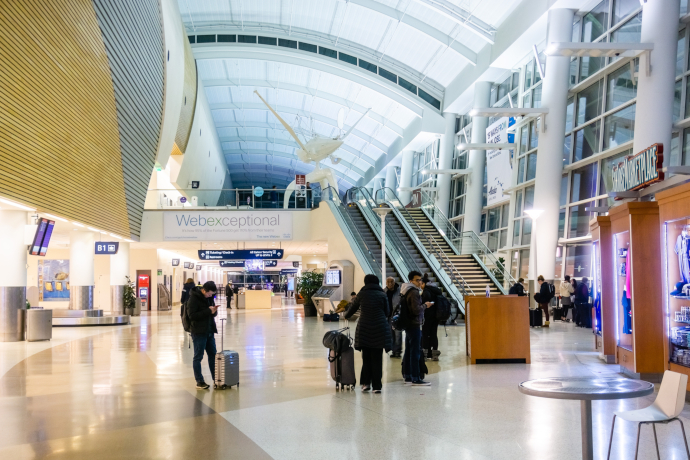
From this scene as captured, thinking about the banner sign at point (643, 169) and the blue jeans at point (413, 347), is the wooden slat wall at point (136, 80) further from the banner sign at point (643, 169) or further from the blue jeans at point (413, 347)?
the banner sign at point (643, 169)

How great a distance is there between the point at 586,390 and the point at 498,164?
24041 mm

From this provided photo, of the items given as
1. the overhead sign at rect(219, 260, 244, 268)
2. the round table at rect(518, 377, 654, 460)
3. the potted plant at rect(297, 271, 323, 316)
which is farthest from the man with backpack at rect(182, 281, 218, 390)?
the overhead sign at rect(219, 260, 244, 268)

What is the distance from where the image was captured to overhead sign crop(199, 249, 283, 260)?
27.4 m

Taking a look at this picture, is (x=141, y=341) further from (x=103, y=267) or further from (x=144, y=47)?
(x=103, y=267)

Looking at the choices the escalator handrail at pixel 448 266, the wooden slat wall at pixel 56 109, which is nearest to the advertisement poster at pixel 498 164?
the escalator handrail at pixel 448 266

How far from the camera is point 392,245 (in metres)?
21.3

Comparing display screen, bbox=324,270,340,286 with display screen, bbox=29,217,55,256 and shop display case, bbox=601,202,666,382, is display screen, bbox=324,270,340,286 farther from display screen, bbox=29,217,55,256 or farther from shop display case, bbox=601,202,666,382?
shop display case, bbox=601,202,666,382

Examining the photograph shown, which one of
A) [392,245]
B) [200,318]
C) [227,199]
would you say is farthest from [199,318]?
[227,199]

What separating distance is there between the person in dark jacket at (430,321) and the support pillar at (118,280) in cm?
1695

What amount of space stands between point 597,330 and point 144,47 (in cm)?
1636

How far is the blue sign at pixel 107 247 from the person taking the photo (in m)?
22.7

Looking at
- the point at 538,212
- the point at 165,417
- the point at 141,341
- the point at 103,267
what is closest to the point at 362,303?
the point at 165,417

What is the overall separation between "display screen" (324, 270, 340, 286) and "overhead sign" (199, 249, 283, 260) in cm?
517

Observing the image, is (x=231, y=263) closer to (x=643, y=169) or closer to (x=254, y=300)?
(x=254, y=300)
